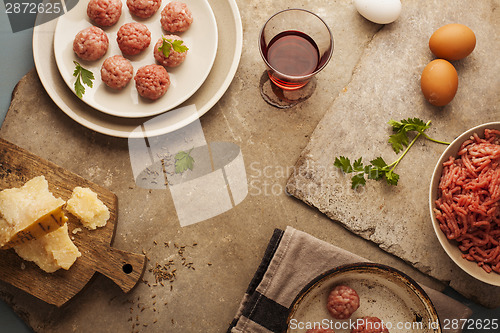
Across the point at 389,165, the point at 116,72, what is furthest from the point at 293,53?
the point at 116,72

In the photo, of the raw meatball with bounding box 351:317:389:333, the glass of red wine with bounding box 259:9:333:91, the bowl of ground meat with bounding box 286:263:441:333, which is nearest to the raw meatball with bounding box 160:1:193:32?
the glass of red wine with bounding box 259:9:333:91

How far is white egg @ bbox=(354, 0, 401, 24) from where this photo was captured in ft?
5.88

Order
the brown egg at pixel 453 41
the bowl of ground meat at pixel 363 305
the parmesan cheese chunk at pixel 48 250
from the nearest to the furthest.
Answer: the bowl of ground meat at pixel 363 305, the parmesan cheese chunk at pixel 48 250, the brown egg at pixel 453 41

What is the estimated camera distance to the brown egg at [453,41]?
1733 mm

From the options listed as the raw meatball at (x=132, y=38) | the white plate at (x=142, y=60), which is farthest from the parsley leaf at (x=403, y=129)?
the raw meatball at (x=132, y=38)

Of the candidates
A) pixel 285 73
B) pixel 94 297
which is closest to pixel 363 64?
pixel 285 73

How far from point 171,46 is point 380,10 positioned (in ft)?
3.01

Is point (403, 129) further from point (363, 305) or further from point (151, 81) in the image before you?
point (151, 81)

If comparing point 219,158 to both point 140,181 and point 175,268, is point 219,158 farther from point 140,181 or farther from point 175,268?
point 175,268

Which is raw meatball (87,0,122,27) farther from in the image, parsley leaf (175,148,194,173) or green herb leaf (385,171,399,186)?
green herb leaf (385,171,399,186)

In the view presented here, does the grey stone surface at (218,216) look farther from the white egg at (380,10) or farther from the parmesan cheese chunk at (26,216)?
the parmesan cheese chunk at (26,216)

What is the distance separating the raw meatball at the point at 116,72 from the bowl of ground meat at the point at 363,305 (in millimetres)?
1118

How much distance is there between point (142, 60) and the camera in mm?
1805

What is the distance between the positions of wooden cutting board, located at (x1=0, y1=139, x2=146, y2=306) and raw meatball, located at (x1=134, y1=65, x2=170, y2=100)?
0.45 m
